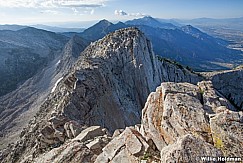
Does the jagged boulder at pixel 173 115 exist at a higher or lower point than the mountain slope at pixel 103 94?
higher

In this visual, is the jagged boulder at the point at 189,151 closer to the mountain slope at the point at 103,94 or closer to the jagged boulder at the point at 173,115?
the jagged boulder at the point at 173,115

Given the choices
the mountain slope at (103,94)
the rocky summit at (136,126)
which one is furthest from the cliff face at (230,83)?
the rocky summit at (136,126)

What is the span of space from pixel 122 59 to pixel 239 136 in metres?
59.9

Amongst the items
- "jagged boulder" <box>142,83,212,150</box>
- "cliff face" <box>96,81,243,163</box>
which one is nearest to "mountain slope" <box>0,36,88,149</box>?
"cliff face" <box>96,81,243,163</box>

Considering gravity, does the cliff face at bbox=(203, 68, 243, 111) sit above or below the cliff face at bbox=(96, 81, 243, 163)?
below

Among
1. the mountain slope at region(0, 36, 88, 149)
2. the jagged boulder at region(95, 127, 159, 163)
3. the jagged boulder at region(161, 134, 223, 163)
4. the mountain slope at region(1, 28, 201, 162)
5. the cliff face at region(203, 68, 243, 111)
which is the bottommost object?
the mountain slope at region(0, 36, 88, 149)

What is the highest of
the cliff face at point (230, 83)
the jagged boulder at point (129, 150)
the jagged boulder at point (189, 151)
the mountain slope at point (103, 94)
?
the jagged boulder at point (189, 151)

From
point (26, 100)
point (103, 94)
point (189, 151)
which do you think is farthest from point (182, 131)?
point (26, 100)

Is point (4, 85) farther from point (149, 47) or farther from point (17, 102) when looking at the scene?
point (149, 47)

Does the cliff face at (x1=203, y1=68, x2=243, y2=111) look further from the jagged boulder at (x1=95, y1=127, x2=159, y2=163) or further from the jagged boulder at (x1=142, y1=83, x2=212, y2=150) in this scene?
the jagged boulder at (x1=95, y1=127, x2=159, y2=163)

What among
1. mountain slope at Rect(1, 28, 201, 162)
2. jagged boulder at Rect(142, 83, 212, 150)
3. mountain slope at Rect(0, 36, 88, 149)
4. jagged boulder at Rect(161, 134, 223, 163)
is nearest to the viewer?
jagged boulder at Rect(161, 134, 223, 163)

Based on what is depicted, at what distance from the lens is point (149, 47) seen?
85.9 metres

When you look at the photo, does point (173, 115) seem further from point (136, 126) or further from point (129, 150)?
point (136, 126)

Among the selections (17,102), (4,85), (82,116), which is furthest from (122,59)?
(4,85)
